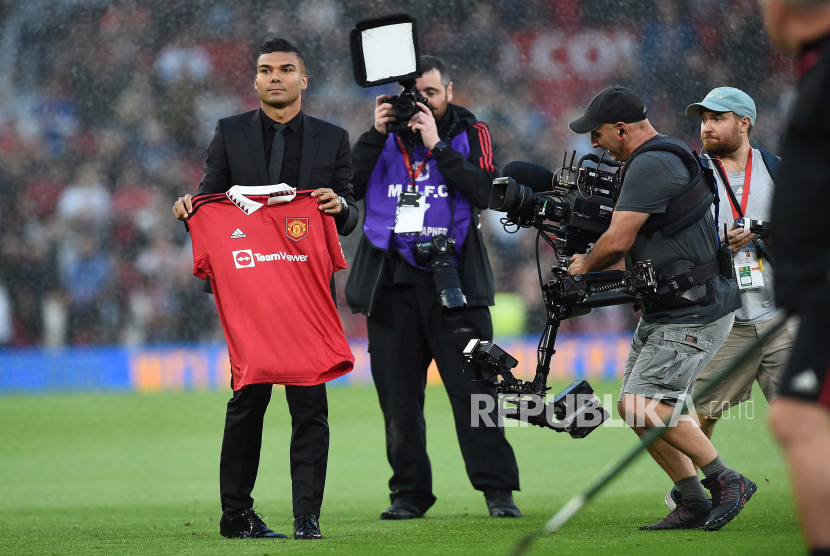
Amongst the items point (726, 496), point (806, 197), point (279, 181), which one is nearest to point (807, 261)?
point (806, 197)

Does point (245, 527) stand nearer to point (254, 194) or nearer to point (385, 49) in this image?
point (254, 194)

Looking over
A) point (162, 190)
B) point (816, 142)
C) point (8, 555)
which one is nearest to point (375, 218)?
point (8, 555)

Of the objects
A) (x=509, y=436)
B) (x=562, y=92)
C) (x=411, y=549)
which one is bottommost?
(x=509, y=436)

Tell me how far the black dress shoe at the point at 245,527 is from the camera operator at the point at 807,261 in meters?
2.58

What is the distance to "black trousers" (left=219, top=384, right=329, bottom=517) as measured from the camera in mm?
4191

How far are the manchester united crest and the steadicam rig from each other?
3.30 ft

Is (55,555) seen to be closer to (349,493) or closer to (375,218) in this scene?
(375,218)

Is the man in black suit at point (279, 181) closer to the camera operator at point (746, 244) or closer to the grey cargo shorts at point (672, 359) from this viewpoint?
the grey cargo shorts at point (672, 359)

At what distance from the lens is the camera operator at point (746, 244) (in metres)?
4.75

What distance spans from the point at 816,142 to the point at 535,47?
1235 cm

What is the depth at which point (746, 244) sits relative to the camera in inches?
185

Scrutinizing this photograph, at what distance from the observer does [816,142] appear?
7.08 ft

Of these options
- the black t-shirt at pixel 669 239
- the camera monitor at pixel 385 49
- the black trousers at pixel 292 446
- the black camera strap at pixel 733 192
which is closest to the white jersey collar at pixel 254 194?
the black trousers at pixel 292 446

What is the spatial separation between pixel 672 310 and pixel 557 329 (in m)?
0.46
